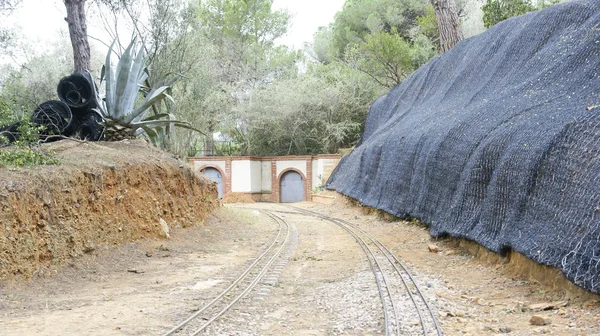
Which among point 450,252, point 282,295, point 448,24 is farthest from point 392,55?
point 282,295

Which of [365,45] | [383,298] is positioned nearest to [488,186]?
[383,298]

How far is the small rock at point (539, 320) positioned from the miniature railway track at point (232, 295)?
361 cm

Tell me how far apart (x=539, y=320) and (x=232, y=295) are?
13.2 feet

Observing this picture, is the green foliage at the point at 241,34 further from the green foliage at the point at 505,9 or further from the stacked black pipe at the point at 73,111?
the stacked black pipe at the point at 73,111

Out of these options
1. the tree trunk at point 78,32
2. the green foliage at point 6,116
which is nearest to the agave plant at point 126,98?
the tree trunk at point 78,32

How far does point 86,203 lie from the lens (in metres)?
9.25

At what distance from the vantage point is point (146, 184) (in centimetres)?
1192

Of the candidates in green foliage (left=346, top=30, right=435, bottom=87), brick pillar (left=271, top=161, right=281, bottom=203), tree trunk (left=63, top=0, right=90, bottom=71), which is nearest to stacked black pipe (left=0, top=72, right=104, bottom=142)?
tree trunk (left=63, top=0, right=90, bottom=71)

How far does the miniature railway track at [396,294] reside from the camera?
5.70 m

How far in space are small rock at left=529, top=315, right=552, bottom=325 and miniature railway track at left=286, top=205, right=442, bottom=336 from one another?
103cm

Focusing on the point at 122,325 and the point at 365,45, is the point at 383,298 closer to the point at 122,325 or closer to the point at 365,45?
the point at 122,325

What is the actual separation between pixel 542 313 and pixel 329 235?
334 inches

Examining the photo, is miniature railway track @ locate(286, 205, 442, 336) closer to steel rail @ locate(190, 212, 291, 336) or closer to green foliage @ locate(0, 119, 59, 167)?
steel rail @ locate(190, 212, 291, 336)

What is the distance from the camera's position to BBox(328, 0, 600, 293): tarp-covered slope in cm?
636
